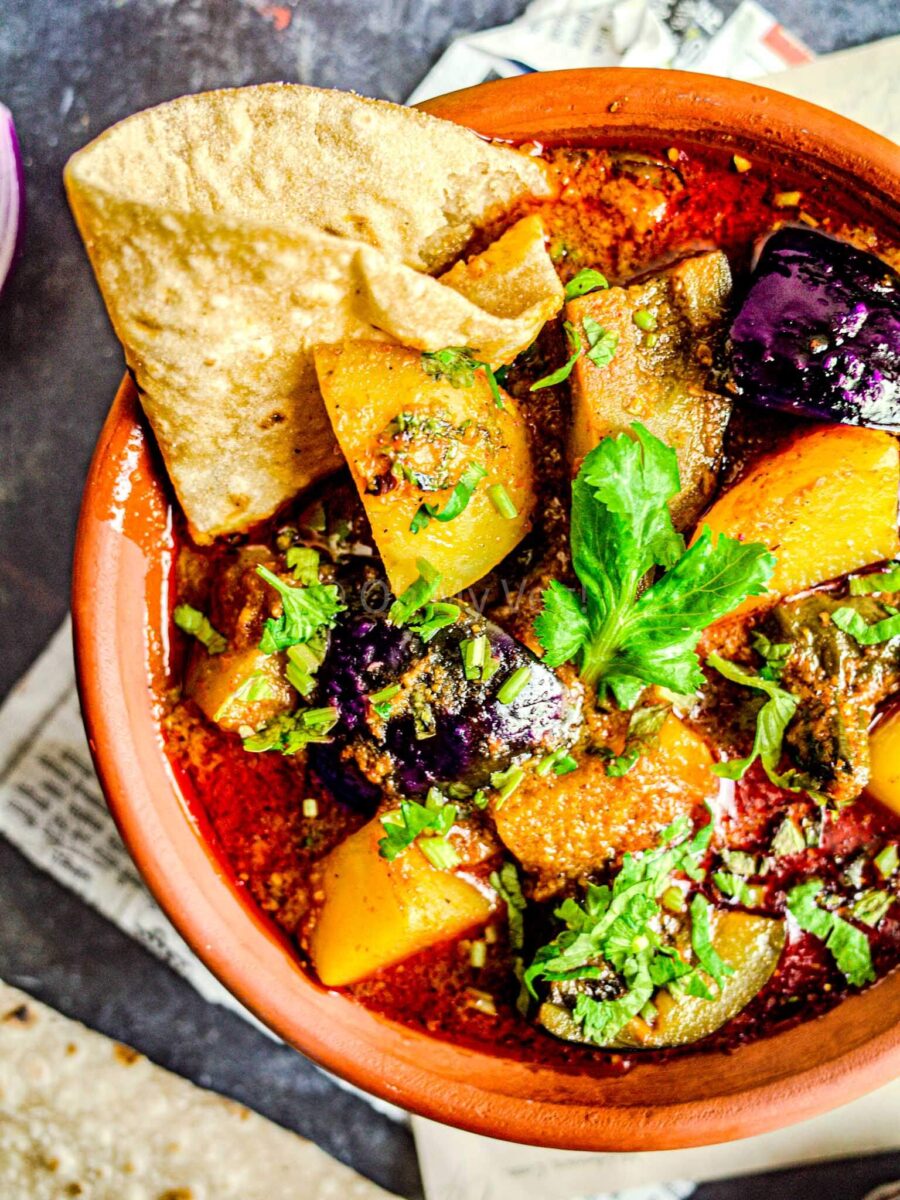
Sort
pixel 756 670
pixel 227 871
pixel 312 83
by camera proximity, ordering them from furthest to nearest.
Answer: pixel 312 83 < pixel 227 871 < pixel 756 670

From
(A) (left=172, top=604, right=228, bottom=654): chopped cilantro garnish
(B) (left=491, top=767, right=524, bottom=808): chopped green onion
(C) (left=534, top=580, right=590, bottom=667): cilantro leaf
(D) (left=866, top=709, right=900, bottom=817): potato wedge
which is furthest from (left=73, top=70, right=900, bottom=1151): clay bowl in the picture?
(C) (left=534, top=580, right=590, bottom=667): cilantro leaf

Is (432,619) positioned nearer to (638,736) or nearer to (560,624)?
(560,624)

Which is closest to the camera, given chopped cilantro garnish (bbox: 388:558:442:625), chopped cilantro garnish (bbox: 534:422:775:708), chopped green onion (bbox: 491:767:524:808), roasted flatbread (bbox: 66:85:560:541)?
roasted flatbread (bbox: 66:85:560:541)

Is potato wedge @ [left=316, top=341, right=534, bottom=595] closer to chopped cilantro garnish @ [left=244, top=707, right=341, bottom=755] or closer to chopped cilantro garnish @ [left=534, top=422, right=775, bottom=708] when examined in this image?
chopped cilantro garnish @ [left=534, top=422, right=775, bottom=708]

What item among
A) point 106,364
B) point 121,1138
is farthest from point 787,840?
point 106,364

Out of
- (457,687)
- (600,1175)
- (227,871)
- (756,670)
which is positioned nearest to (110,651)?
(227,871)

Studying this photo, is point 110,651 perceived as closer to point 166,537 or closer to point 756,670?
point 166,537

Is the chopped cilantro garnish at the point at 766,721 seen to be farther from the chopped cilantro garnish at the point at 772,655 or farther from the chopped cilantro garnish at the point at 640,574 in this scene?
the chopped cilantro garnish at the point at 640,574
